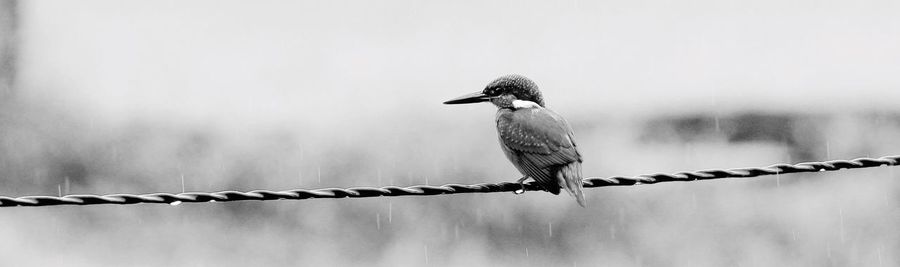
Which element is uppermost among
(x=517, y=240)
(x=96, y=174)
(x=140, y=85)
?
(x=140, y=85)

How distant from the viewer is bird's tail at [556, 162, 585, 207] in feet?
12.0

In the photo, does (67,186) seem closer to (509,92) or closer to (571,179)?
(509,92)

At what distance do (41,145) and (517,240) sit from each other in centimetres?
425

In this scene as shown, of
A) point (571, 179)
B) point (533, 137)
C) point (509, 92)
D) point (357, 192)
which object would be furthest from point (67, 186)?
point (357, 192)

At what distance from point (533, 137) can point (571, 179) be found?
1.23 feet

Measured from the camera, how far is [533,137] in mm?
4051

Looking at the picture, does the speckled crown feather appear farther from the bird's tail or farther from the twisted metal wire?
the twisted metal wire

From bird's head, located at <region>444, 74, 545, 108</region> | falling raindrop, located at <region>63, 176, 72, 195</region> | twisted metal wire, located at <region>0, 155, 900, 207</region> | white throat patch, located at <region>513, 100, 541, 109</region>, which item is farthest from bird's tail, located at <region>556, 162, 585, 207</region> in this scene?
falling raindrop, located at <region>63, 176, 72, 195</region>

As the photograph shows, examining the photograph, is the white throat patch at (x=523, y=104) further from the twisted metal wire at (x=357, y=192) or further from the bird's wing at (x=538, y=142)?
the twisted metal wire at (x=357, y=192)

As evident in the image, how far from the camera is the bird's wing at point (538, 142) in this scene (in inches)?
149

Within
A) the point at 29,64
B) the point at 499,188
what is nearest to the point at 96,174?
the point at 29,64

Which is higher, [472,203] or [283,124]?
[283,124]

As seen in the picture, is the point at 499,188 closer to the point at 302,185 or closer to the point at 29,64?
the point at 302,185

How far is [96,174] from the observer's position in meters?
9.58
